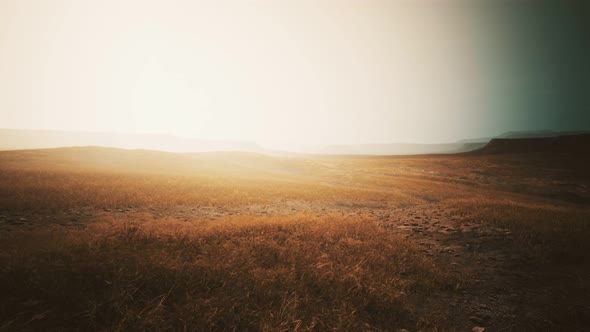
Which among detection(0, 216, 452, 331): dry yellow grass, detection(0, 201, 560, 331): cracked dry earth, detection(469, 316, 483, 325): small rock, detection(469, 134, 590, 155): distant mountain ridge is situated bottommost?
detection(0, 201, 560, 331): cracked dry earth

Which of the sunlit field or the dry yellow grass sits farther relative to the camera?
the sunlit field

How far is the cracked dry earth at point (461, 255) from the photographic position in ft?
14.1

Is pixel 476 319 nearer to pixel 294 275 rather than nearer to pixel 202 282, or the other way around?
pixel 294 275

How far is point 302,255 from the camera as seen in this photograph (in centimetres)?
604

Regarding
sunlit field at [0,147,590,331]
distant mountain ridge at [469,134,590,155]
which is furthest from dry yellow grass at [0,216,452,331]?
distant mountain ridge at [469,134,590,155]

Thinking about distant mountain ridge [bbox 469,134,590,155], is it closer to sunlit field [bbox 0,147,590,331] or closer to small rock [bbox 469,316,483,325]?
sunlit field [bbox 0,147,590,331]

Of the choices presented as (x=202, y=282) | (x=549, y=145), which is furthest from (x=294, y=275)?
(x=549, y=145)

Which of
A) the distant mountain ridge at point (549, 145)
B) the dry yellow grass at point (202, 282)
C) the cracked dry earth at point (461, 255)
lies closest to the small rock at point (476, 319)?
the cracked dry earth at point (461, 255)

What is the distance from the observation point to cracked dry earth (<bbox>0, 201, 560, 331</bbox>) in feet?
14.1

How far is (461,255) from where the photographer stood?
291 inches

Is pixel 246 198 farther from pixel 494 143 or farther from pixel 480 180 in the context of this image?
pixel 494 143

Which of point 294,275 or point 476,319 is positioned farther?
point 294,275

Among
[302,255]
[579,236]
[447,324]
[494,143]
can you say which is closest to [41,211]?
[302,255]

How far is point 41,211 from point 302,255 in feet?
42.4
